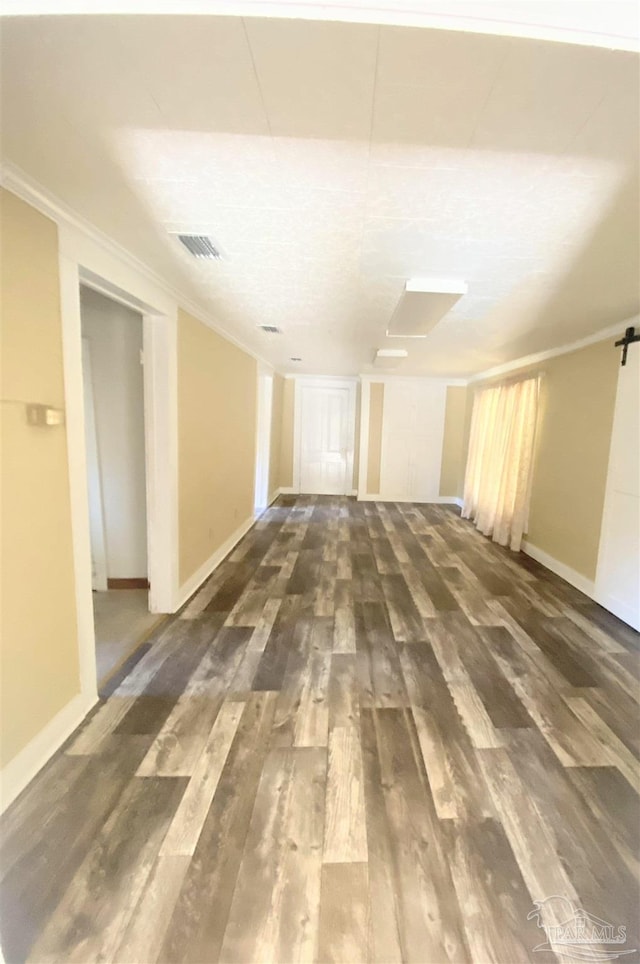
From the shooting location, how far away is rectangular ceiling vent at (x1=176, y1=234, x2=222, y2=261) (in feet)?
5.80

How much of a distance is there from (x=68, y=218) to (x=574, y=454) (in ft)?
13.3

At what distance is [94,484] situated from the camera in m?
2.91

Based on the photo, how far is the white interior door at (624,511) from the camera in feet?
9.17

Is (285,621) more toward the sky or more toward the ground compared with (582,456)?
more toward the ground

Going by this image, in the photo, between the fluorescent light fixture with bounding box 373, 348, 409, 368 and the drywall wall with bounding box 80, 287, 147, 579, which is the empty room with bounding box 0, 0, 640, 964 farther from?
the fluorescent light fixture with bounding box 373, 348, 409, 368

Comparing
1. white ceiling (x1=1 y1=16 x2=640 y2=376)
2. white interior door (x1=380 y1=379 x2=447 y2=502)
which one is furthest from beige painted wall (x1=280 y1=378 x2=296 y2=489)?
white ceiling (x1=1 y1=16 x2=640 y2=376)

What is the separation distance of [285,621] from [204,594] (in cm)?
79

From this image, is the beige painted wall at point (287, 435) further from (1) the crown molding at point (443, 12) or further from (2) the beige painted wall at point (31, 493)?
(1) the crown molding at point (443, 12)

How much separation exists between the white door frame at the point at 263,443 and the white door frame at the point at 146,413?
9.05ft

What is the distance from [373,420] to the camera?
6637mm

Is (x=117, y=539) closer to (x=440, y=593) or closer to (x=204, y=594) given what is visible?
(x=204, y=594)

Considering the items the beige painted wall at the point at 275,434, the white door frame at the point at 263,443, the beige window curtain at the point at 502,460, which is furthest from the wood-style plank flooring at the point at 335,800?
the beige painted wall at the point at 275,434

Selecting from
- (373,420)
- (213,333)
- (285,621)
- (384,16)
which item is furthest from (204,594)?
(373,420)

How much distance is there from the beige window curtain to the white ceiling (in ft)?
7.64
